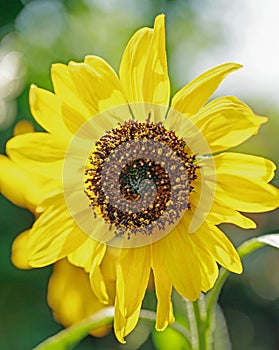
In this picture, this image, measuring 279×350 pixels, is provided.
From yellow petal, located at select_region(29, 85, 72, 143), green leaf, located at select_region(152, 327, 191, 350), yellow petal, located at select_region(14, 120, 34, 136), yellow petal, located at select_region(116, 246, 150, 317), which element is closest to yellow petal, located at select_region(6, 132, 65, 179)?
yellow petal, located at select_region(29, 85, 72, 143)

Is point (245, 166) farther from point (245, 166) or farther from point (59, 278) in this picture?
point (59, 278)

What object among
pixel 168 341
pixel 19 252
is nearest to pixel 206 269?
pixel 168 341

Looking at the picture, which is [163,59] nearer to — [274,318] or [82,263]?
[82,263]

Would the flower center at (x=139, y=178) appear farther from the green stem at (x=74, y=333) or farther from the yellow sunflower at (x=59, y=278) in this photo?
the yellow sunflower at (x=59, y=278)

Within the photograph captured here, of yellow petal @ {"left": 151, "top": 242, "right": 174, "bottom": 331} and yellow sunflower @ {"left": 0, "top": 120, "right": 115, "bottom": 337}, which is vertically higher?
yellow petal @ {"left": 151, "top": 242, "right": 174, "bottom": 331}

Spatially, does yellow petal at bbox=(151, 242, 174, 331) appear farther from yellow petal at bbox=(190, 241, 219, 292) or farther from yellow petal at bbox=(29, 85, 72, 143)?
yellow petal at bbox=(29, 85, 72, 143)

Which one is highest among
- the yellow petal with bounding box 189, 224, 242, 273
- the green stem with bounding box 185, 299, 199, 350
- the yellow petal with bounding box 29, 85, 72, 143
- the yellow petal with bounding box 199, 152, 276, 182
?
the yellow petal with bounding box 29, 85, 72, 143

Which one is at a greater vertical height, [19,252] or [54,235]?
[54,235]
